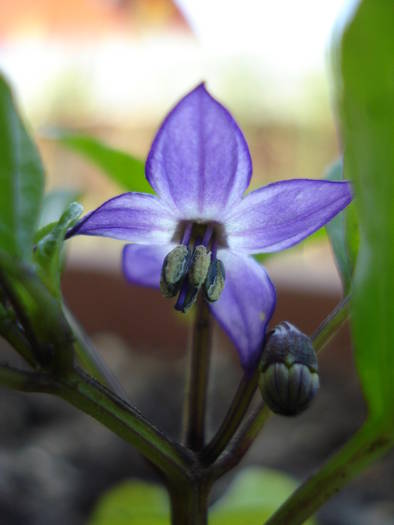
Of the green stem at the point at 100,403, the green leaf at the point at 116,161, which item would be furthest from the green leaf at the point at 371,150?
the green leaf at the point at 116,161

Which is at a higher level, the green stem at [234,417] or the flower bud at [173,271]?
the flower bud at [173,271]

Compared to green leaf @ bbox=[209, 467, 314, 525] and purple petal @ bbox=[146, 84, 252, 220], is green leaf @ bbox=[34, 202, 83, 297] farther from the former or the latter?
green leaf @ bbox=[209, 467, 314, 525]

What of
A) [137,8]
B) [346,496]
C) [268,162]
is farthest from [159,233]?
[137,8]

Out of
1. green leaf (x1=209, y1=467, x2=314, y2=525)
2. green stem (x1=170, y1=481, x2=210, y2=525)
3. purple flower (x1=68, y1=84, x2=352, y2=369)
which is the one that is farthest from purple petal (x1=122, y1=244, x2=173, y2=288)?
green leaf (x1=209, y1=467, x2=314, y2=525)

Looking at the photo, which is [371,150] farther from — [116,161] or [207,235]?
[116,161]

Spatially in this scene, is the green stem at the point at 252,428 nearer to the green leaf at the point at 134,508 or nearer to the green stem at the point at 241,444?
the green stem at the point at 241,444

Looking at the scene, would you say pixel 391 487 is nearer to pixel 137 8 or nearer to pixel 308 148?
pixel 308 148
